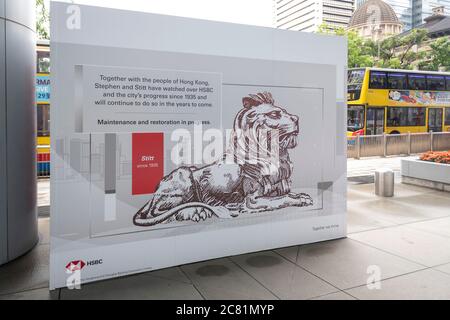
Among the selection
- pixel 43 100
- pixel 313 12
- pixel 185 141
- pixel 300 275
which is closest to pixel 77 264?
pixel 185 141

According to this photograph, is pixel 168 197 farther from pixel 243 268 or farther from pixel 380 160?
pixel 380 160

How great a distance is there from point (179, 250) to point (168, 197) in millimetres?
694

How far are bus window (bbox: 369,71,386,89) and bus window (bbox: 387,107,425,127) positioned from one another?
1354 millimetres

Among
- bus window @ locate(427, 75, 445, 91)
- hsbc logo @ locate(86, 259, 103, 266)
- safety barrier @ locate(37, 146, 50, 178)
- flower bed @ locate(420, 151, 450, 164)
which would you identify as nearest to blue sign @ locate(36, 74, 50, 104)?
safety barrier @ locate(37, 146, 50, 178)

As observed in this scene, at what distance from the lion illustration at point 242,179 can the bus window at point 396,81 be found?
1648 centimetres

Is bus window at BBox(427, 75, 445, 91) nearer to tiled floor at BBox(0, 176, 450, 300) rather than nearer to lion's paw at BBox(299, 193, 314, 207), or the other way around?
tiled floor at BBox(0, 176, 450, 300)

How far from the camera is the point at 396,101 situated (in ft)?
66.3

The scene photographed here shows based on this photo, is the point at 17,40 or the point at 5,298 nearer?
the point at 5,298

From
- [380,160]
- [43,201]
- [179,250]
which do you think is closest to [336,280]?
[179,250]

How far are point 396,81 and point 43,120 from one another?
1664 cm

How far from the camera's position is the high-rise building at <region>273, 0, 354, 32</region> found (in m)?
118

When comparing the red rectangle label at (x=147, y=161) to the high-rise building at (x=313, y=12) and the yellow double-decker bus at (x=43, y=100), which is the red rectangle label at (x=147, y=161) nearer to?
the yellow double-decker bus at (x=43, y=100)

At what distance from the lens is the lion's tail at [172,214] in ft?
15.4
